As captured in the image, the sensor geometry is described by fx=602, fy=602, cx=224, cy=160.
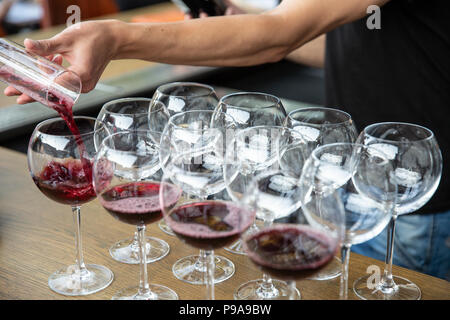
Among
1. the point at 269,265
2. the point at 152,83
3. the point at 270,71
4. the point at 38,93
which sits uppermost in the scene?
the point at 38,93

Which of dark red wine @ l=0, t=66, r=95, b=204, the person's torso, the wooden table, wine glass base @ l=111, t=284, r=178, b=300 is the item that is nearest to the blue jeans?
the person's torso

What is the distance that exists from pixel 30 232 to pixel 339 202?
2.19ft

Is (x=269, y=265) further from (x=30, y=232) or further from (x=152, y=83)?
(x=152, y=83)

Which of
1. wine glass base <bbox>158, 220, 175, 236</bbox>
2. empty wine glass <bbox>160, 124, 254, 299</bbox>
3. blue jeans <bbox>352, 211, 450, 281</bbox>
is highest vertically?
empty wine glass <bbox>160, 124, 254, 299</bbox>

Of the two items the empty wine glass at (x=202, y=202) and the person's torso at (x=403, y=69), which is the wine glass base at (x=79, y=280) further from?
the person's torso at (x=403, y=69)

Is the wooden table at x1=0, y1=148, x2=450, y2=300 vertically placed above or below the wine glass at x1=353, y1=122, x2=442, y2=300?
below

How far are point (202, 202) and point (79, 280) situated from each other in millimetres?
296

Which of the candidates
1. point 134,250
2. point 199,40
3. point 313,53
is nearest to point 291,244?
point 134,250

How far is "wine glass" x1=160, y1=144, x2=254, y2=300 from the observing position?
0.86 metres

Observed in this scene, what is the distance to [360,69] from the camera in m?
1.71

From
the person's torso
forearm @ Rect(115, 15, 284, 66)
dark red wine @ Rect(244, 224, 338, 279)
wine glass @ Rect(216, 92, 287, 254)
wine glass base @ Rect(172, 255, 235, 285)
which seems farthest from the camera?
the person's torso

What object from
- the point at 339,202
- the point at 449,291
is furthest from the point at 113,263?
the point at 449,291

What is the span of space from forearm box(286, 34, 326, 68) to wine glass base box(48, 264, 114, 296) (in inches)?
48.3

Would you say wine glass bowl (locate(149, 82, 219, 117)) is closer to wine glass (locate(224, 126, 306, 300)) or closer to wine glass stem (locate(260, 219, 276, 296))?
wine glass (locate(224, 126, 306, 300))
